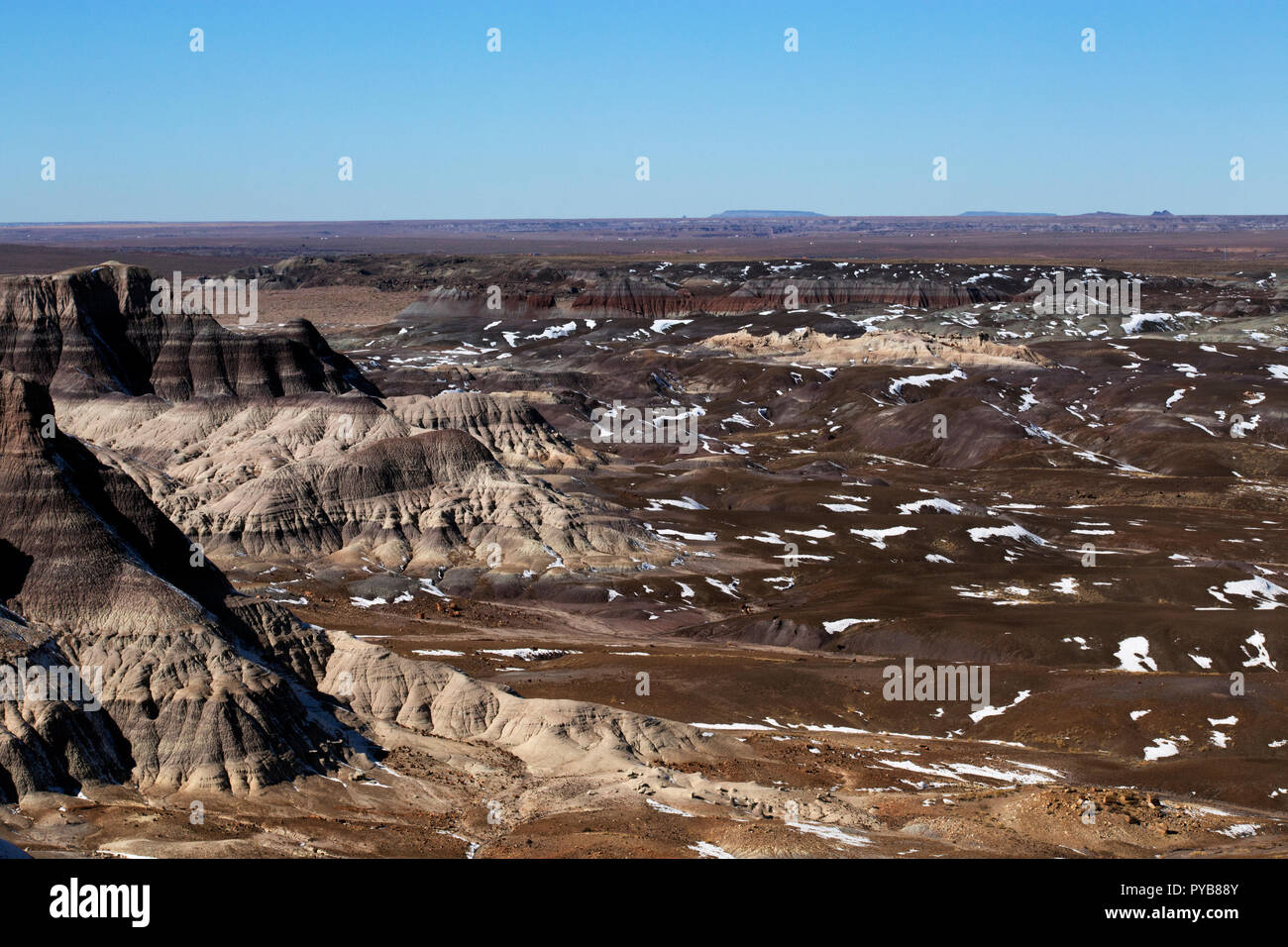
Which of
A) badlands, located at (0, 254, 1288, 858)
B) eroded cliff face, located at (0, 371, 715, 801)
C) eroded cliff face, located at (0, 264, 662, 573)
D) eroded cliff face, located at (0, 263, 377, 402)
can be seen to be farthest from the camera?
eroded cliff face, located at (0, 263, 377, 402)

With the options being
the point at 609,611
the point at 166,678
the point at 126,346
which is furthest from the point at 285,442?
the point at 166,678

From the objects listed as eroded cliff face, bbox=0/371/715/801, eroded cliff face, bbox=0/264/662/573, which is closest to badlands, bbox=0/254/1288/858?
eroded cliff face, bbox=0/371/715/801

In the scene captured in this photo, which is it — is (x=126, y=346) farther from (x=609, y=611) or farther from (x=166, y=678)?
(x=166, y=678)

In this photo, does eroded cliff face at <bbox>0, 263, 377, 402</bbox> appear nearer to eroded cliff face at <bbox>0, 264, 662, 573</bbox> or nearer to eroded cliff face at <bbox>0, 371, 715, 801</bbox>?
eroded cliff face at <bbox>0, 264, 662, 573</bbox>

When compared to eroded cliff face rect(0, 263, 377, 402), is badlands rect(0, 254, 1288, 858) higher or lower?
lower

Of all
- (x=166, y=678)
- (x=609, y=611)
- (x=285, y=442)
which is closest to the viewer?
(x=166, y=678)

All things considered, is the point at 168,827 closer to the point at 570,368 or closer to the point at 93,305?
the point at 93,305

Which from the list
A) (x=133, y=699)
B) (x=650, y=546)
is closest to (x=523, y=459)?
(x=650, y=546)

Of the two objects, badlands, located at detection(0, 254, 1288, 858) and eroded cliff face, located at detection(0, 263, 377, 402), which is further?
eroded cliff face, located at detection(0, 263, 377, 402)
